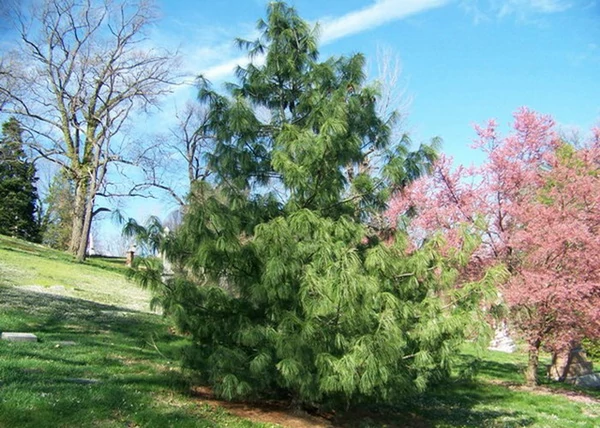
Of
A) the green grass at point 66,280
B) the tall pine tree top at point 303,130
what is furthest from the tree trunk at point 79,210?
the tall pine tree top at point 303,130

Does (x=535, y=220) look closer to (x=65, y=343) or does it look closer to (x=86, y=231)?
(x=65, y=343)

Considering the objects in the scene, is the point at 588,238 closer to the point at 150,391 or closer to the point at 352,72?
the point at 352,72

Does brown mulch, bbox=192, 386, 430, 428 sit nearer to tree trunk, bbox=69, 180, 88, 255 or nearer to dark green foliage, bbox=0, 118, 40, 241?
tree trunk, bbox=69, 180, 88, 255

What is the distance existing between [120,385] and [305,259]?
102 inches

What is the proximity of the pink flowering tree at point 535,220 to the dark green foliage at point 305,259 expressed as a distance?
325cm

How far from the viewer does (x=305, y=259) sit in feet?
18.3

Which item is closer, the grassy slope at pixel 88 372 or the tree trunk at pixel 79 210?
the grassy slope at pixel 88 372

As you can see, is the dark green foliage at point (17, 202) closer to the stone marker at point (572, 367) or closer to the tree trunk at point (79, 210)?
the tree trunk at point (79, 210)

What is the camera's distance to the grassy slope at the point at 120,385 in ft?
15.5

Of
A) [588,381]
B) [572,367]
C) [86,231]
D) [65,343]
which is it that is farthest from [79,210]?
[588,381]

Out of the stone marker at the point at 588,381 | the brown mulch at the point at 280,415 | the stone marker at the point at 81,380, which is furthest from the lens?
the stone marker at the point at 588,381

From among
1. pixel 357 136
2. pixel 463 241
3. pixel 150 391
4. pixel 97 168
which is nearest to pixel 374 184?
pixel 357 136

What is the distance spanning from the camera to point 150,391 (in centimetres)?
582

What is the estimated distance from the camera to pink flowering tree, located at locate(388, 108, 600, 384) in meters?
10.6
